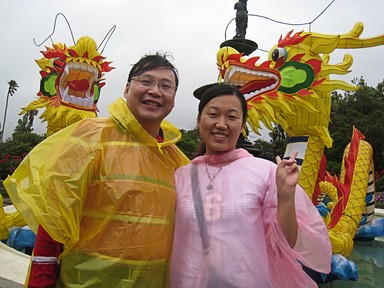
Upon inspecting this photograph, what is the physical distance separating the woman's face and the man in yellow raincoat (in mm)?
266

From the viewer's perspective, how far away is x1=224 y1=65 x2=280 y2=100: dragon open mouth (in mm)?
4703

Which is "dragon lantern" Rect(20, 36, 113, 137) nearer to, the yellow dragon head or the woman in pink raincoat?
the yellow dragon head

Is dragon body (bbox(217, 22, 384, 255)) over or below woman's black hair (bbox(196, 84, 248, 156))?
over

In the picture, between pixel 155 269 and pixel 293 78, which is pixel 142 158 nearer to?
pixel 155 269

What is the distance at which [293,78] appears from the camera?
14.9 ft

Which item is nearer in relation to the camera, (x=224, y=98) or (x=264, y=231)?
(x=264, y=231)

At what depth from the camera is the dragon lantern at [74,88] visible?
579cm

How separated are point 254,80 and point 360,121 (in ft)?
61.6

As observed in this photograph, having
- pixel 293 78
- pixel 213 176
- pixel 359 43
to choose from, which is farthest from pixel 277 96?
pixel 213 176

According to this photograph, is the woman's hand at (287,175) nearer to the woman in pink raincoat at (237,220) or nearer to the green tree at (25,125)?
the woman in pink raincoat at (237,220)

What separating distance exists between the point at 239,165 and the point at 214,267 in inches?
18.7

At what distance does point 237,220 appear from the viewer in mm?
1421

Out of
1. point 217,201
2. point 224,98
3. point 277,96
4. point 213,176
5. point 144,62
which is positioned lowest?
point 217,201

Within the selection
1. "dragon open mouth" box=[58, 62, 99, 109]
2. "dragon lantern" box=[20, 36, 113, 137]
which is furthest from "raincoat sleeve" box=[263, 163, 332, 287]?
"dragon open mouth" box=[58, 62, 99, 109]
